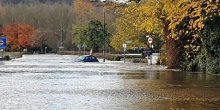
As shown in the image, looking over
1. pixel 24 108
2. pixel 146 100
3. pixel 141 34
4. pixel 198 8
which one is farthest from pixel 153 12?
pixel 141 34

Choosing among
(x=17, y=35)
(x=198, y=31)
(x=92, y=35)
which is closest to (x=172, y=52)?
(x=198, y=31)

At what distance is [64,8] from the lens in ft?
530

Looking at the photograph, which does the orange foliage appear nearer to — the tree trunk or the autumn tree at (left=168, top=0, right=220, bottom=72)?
the tree trunk

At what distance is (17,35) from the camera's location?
137 m

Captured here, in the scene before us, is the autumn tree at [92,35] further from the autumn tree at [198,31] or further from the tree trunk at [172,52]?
the autumn tree at [198,31]

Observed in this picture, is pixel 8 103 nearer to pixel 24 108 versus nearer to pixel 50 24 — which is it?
pixel 24 108

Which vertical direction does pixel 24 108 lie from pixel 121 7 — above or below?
below

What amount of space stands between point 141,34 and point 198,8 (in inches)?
1617

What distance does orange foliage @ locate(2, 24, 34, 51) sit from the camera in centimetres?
13662

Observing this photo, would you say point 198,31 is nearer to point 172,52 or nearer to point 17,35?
point 172,52

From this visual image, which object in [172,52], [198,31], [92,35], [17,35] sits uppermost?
[17,35]

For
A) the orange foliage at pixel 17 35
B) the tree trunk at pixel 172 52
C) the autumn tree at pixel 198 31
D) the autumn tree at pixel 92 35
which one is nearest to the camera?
the autumn tree at pixel 198 31

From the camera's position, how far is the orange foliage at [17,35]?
136625 millimetres

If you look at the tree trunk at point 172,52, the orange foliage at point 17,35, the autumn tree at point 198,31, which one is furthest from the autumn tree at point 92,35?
the autumn tree at point 198,31
